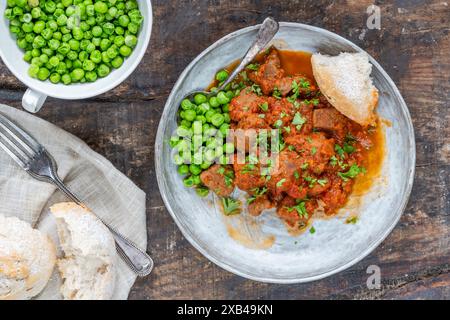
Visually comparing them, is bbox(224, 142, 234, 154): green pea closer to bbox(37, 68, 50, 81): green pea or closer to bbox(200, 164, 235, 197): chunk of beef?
bbox(200, 164, 235, 197): chunk of beef

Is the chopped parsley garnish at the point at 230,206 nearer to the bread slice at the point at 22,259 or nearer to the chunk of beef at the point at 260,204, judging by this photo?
the chunk of beef at the point at 260,204

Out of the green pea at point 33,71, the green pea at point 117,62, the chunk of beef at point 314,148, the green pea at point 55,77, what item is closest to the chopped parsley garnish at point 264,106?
the chunk of beef at point 314,148

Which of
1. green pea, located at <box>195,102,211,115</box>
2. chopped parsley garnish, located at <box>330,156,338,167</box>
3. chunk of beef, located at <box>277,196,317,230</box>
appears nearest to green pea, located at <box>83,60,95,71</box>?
green pea, located at <box>195,102,211,115</box>

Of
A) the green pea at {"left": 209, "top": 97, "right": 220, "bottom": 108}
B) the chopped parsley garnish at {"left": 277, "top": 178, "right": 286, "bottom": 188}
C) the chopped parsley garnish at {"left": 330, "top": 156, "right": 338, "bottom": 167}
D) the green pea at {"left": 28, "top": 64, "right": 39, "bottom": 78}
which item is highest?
the green pea at {"left": 28, "top": 64, "right": 39, "bottom": 78}

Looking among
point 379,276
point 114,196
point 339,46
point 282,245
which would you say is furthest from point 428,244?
point 114,196

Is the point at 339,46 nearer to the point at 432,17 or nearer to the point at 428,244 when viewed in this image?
the point at 432,17

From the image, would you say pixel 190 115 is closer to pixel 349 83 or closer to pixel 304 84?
pixel 304 84
